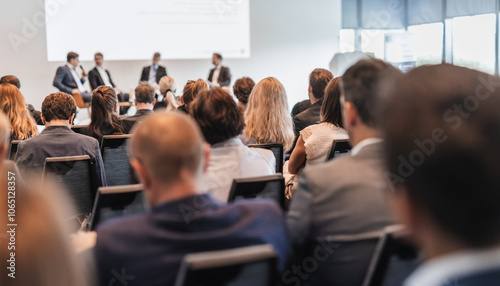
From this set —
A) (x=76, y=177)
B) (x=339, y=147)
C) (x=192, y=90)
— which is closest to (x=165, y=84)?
(x=192, y=90)

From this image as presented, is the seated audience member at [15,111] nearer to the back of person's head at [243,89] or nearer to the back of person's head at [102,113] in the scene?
the back of person's head at [102,113]

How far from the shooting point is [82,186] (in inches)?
131

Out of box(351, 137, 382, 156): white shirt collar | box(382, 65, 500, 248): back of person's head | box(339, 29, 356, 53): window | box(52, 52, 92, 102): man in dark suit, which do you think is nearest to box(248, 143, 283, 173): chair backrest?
box(351, 137, 382, 156): white shirt collar

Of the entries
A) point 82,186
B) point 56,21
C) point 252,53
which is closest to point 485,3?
point 252,53

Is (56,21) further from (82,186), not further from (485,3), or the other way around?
(485,3)

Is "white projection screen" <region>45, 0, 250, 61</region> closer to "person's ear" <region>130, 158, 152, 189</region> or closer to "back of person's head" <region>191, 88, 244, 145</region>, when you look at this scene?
"back of person's head" <region>191, 88, 244, 145</region>

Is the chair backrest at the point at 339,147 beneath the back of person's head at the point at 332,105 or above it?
beneath

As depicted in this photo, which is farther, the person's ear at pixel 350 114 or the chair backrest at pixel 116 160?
the chair backrest at pixel 116 160

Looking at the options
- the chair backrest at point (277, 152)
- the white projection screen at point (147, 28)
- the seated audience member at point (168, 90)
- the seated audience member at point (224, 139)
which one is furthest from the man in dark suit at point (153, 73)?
the seated audience member at point (224, 139)

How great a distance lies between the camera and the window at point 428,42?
13.1 meters

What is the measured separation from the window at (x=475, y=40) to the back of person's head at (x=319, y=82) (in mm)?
7946

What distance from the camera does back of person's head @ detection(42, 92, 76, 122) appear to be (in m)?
3.68

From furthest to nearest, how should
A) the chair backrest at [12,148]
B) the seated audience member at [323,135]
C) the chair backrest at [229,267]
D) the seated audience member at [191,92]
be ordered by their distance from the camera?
the seated audience member at [191,92] → the chair backrest at [12,148] → the seated audience member at [323,135] → the chair backrest at [229,267]

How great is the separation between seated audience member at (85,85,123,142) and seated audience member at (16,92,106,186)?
757mm
